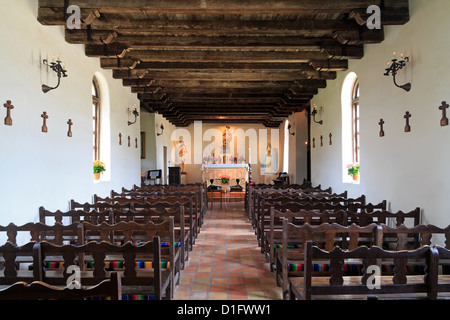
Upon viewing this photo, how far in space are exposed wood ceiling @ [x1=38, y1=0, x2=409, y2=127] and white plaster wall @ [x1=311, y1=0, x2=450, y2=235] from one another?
38 cm

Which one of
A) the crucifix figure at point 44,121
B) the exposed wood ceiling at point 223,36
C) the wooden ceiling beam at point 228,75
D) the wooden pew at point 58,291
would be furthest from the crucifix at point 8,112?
the wooden ceiling beam at point 228,75

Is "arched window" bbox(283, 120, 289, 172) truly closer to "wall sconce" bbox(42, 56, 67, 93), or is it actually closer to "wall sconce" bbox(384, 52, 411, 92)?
"wall sconce" bbox(384, 52, 411, 92)

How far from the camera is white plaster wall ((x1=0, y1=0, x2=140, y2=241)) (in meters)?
3.93

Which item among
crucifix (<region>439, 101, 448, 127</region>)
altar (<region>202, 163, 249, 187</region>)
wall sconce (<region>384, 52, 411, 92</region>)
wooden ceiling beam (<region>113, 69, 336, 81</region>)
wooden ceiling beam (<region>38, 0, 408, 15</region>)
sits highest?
wooden ceiling beam (<region>113, 69, 336, 81</region>)

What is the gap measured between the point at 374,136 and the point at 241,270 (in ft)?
10.9

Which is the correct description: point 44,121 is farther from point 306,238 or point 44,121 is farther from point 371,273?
point 371,273

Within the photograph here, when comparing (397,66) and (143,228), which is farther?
(397,66)

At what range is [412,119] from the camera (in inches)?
176

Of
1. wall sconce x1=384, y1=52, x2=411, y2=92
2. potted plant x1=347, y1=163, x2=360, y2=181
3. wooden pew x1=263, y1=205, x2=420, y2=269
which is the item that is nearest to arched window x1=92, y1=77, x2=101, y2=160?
wooden pew x1=263, y1=205, x2=420, y2=269

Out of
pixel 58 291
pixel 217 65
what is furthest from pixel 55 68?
pixel 58 291

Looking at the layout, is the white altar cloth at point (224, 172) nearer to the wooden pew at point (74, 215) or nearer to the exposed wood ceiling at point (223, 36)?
the exposed wood ceiling at point (223, 36)

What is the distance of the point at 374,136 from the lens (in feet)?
18.9
